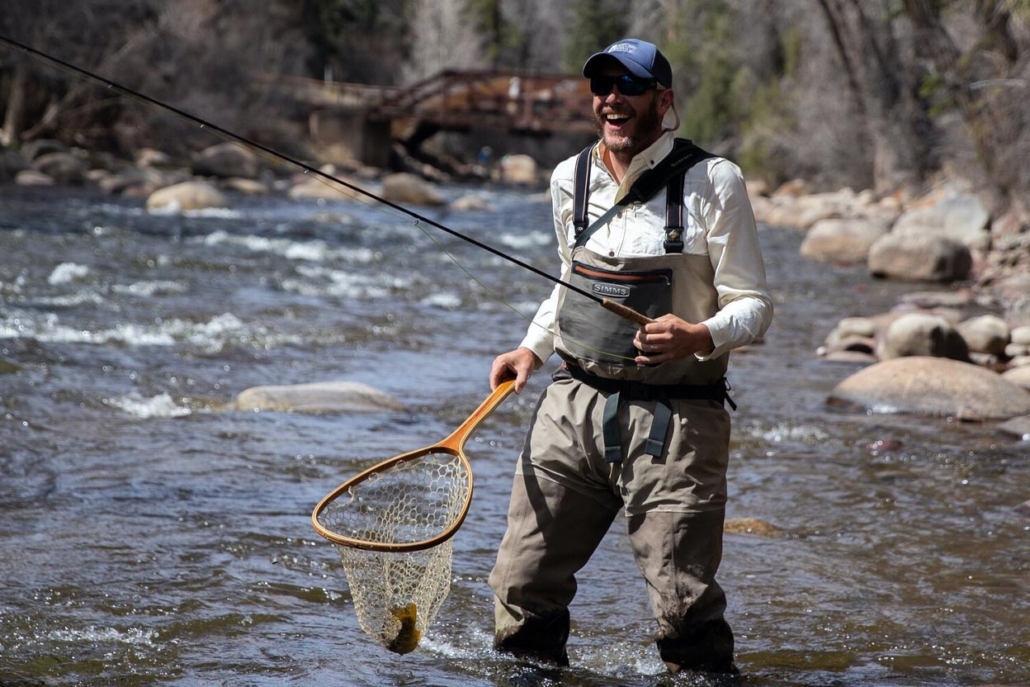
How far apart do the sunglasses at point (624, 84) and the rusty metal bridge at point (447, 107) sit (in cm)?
3988

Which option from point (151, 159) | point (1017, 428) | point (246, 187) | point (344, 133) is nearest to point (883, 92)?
point (246, 187)

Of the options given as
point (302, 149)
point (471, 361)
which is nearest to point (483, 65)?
point (302, 149)

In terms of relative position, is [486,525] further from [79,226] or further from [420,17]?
[420,17]

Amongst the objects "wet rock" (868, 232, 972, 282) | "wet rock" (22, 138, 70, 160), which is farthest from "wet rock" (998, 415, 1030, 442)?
"wet rock" (22, 138, 70, 160)

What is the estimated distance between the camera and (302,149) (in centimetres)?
4334

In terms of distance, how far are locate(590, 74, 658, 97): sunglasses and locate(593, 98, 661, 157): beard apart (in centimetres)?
5

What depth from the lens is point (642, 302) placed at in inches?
135

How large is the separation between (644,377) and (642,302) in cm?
20

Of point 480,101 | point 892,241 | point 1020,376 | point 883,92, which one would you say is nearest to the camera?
point 1020,376

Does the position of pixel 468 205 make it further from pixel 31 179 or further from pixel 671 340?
pixel 671 340

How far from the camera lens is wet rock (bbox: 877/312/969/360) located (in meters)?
10.3

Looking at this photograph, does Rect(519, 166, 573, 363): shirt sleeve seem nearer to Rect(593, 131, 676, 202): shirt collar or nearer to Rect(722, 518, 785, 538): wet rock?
Rect(593, 131, 676, 202): shirt collar

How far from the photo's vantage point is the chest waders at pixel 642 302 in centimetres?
340

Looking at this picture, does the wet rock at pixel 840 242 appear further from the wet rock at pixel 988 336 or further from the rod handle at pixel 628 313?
the rod handle at pixel 628 313
